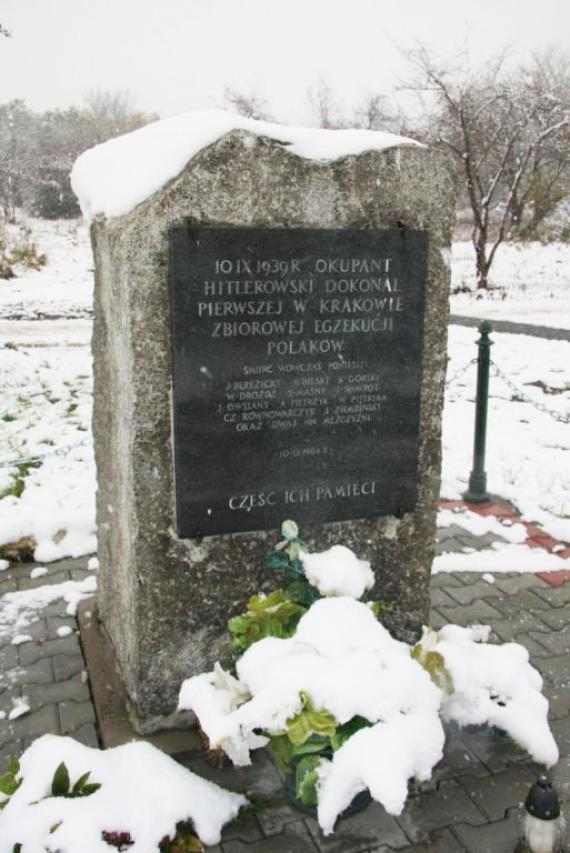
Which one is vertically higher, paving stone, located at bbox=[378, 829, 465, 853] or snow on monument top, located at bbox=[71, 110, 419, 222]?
snow on monument top, located at bbox=[71, 110, 419, 222]

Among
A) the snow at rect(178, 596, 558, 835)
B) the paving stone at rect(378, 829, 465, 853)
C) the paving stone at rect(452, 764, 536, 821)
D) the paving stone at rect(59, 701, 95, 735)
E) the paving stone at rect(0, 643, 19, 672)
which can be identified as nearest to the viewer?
the snow at rect(178, 596, 558, 835)

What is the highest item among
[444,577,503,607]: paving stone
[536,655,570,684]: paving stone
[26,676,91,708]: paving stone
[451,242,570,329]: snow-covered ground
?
[451,242,570,329]: snow-covered ground

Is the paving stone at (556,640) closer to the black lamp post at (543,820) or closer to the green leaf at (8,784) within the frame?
the black lamp post at (543,820)

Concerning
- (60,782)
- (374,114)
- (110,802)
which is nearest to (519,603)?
(110,802)

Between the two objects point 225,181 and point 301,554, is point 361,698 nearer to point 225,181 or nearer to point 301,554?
point 301,554

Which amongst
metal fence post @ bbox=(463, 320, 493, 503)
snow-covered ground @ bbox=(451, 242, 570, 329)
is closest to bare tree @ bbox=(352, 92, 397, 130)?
snow-covered ground @ bbox=(451, 242, 570, 329)

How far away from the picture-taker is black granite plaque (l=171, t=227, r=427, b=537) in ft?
7.80

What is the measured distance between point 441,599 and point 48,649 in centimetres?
173

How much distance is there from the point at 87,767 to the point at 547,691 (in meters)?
1.64

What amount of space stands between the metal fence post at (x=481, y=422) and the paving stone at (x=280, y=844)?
2.83 metres

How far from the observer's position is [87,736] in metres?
2.58

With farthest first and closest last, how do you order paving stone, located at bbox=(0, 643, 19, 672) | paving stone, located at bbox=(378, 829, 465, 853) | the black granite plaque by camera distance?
paving stone, located at bbox=(0, 643, 19, 672) < the black granite plaque < paving stone, located at bbox=(378, 829, 465, 853)

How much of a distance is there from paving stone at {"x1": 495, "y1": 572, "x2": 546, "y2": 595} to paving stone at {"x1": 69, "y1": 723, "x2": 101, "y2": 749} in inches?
77.4

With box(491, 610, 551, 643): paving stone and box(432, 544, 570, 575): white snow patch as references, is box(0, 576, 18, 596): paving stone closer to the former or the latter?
box(432, 544, 570, 575): white snow patch
